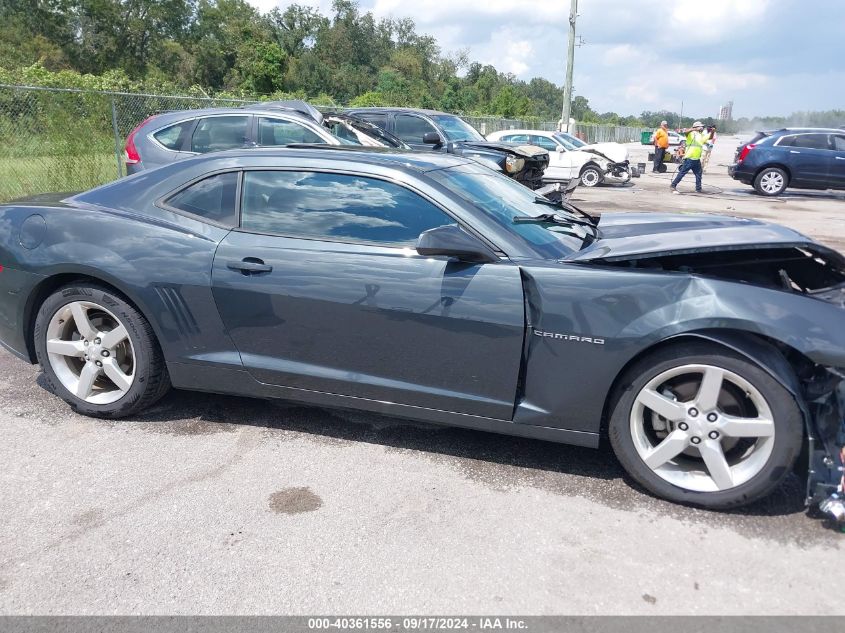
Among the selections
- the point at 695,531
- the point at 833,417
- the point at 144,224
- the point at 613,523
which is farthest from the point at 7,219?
the point at 833,417

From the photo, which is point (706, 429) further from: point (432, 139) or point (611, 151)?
point (611, 151)

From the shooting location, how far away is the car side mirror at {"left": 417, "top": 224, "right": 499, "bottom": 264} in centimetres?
302

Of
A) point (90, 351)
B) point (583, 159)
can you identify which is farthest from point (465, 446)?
point (583, 159)

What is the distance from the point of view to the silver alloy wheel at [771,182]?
17.1 metres

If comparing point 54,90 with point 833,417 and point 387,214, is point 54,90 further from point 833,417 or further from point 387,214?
point 833,417

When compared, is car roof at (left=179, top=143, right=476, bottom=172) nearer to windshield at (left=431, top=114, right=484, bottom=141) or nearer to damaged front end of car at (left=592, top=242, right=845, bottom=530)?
damaged front end of car at (left=592, top=242, right=845, bottom=530)

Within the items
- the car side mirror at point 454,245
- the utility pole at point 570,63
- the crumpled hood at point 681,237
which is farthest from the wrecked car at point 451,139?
the utility pole at point 570,63

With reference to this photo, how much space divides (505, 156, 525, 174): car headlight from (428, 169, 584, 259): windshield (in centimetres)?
620

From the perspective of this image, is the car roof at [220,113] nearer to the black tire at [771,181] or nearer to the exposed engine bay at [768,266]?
the exposed engine bay at [768,266]

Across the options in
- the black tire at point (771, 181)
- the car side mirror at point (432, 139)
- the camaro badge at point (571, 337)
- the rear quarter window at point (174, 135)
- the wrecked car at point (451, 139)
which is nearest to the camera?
the camaro badge at point (571, 337)

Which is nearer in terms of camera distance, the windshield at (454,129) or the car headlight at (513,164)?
the car headlight at (513,164)

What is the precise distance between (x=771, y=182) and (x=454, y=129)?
31.2 feet

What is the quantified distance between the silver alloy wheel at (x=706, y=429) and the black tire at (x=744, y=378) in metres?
0.02

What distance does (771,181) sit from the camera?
56.3 feet
